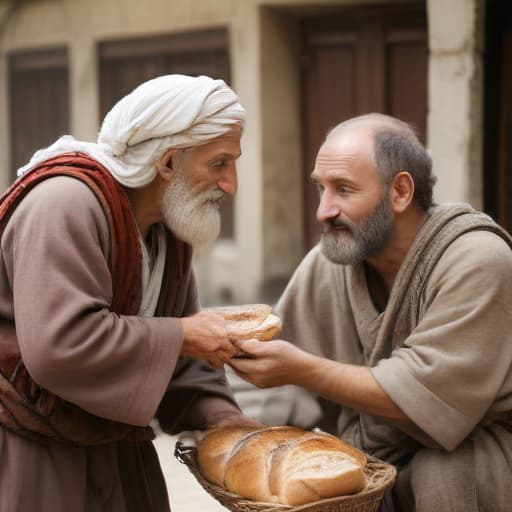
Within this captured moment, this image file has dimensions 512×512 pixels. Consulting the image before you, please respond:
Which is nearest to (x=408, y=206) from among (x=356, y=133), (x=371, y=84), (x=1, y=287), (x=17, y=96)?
(x=356, y=133)

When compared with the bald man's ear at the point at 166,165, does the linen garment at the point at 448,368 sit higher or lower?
lower

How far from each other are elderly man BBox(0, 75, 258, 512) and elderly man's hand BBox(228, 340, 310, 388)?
0.08 metres

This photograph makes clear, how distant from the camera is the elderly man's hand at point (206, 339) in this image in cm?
325

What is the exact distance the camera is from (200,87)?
3.36 meters

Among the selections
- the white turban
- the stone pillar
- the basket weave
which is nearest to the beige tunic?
the white turban

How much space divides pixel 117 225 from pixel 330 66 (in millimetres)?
6714

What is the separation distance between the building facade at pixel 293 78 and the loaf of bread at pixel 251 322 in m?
4.52

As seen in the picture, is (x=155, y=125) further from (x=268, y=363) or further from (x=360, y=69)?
(x=360, y=69)

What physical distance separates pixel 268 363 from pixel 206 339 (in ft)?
0.79

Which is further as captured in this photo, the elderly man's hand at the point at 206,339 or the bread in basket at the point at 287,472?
the elderly man's hand at the point at 206,339

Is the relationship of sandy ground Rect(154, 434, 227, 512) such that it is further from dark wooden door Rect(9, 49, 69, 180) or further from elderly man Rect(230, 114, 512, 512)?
dark wooden door Rect(9, 49, 69, 180)

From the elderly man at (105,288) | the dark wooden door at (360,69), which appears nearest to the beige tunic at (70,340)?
the elderly man at (105,288)

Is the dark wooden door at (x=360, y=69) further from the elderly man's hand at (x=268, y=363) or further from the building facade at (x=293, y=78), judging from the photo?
the elderly man's hand at (x=268, y=363)

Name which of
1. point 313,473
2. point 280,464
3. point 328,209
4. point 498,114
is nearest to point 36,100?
point 498,114
